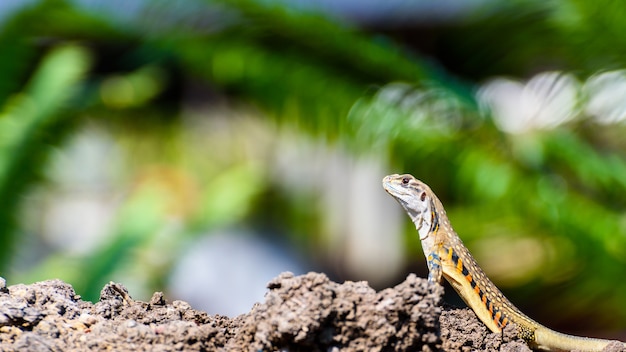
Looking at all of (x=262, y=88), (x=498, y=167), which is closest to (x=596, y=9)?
(x=498, y=167)

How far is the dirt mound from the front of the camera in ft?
6.72

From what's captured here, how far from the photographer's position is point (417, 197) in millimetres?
2854

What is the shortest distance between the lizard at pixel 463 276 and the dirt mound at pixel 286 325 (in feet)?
1.15

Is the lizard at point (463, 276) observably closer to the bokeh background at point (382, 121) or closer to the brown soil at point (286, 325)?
the brown soil at point (286, 325)

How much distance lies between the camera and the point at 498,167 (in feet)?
23.8

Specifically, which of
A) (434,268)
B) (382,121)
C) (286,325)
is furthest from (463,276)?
(382,121)

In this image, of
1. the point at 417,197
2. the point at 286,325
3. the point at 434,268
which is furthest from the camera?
the point at 417,197

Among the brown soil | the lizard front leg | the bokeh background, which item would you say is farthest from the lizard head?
the bokeh background

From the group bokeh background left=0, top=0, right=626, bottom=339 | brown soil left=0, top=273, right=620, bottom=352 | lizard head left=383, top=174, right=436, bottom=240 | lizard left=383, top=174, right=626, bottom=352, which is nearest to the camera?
brown soil left=0, top=273, right=620, bottom=352

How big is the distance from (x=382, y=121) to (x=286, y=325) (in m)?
5.61

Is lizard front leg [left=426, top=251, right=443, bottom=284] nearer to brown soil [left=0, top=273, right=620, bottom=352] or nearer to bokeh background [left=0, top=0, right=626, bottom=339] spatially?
brown soil [left=0, top=273, right=620, bottom=352]

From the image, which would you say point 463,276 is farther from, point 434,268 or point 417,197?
point 417,197

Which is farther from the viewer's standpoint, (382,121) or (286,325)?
(382,121)

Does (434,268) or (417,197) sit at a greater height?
(417,197)
